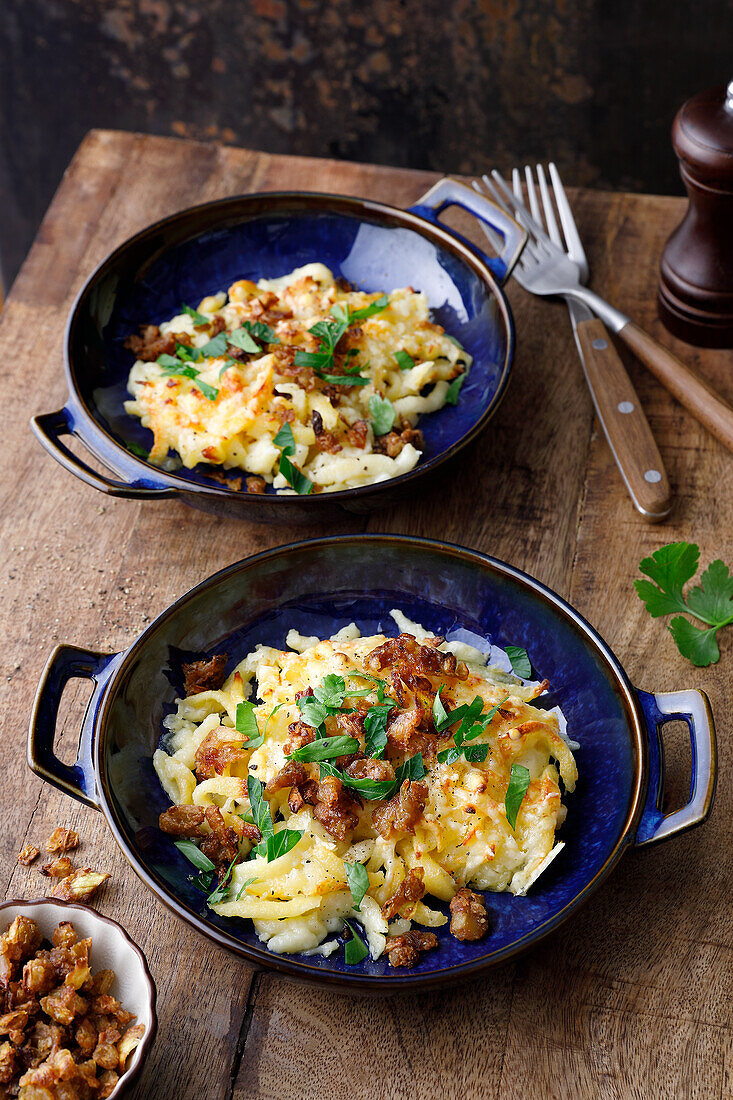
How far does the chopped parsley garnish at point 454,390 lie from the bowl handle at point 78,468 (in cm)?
73

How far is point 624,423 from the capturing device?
2506 millimetres

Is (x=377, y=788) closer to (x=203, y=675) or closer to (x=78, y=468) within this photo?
(x=203, y=675)

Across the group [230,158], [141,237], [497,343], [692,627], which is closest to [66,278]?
[141,237]

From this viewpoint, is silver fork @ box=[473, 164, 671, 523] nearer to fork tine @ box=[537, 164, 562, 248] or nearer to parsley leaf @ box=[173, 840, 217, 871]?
fork tine @ box=[537, 164, 562, 248]

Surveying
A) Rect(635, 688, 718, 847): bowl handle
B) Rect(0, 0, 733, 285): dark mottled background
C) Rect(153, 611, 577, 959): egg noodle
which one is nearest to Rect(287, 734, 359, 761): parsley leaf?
Rect(153, 611, 577, 959): egg noodle

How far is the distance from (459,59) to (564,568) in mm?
2715

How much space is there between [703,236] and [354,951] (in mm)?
1926

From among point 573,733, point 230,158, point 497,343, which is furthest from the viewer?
point 230,158

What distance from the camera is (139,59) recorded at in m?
4.48


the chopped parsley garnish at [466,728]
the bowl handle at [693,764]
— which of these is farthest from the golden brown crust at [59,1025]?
the bowl handle at [693,764]

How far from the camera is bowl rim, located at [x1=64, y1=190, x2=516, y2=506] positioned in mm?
2188

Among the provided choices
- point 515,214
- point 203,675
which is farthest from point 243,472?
point 515,214

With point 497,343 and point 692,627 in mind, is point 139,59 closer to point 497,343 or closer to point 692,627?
point 497,343

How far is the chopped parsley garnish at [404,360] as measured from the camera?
2.56m
